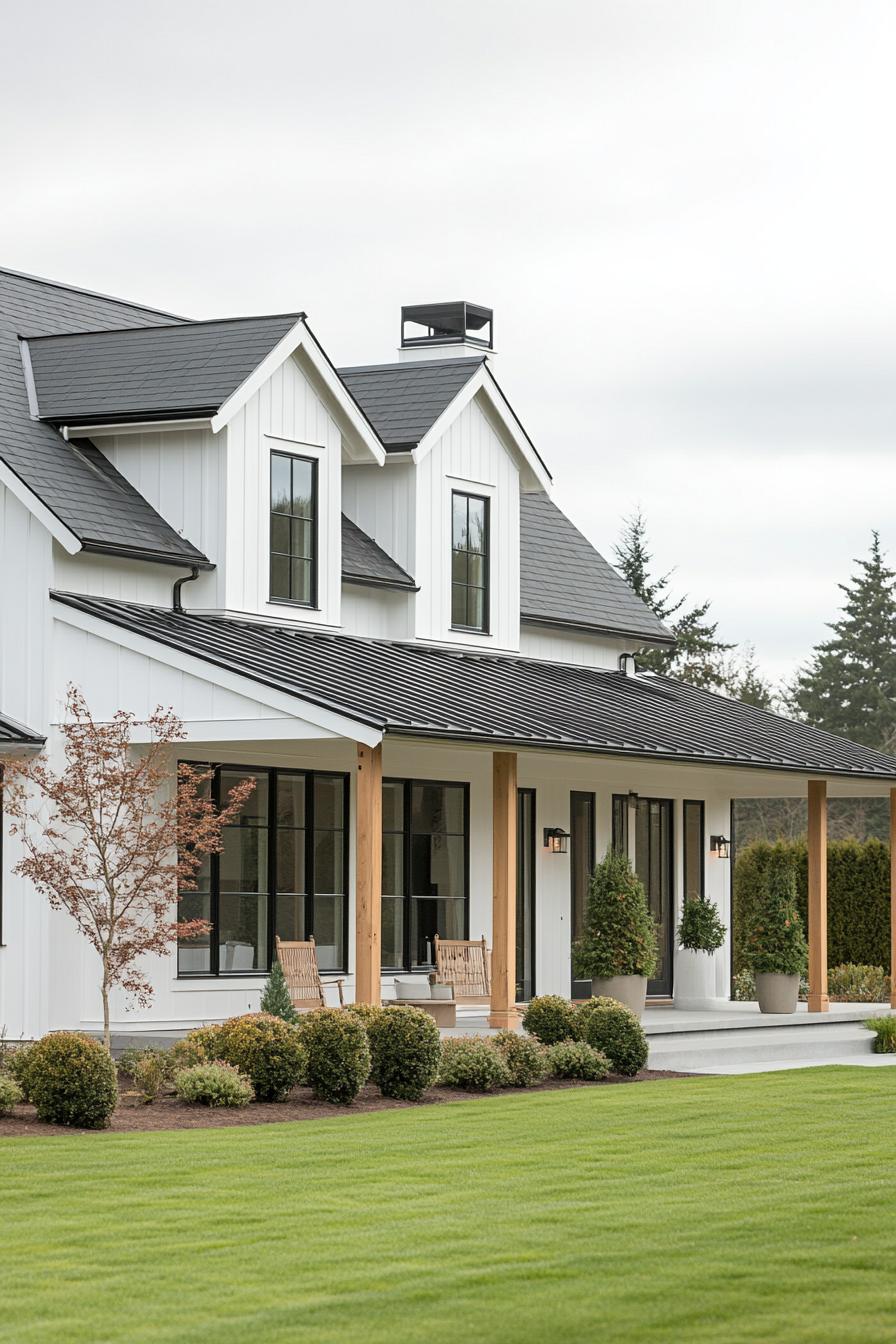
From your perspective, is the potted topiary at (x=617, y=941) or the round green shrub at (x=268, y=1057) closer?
the round green shrub at (x=268, y=1057)

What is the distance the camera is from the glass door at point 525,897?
24.0m

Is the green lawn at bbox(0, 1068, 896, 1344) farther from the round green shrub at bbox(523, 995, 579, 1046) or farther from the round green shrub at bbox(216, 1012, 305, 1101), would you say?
the round green shrub at bbox(523, 995, 579, 1046)

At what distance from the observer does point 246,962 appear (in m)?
20.3

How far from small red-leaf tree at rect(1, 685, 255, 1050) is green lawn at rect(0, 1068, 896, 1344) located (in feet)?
9.96

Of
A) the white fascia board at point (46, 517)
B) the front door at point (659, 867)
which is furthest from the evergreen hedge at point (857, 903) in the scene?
the white fascia board at point (46, 517)

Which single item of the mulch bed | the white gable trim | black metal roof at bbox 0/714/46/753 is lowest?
the mulch bed

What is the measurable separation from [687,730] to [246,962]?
611 centimetres

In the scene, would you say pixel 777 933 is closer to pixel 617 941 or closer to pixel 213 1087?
pixel 617 941

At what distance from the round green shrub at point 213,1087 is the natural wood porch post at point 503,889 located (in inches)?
186

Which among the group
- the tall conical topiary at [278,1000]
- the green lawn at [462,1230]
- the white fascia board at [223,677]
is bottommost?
the green lawn at [462,1230]

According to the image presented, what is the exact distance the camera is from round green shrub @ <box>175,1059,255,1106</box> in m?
15.1

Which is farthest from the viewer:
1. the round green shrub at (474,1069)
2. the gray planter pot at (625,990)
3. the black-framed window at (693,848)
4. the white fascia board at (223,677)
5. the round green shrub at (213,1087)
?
the black-framed window at (693,848)

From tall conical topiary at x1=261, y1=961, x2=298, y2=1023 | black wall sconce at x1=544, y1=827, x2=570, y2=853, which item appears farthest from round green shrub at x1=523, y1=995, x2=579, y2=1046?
black wall sconce at x1=544, y1=827, x2=570, y2=853

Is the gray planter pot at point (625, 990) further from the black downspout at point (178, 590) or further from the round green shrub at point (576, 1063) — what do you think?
the black downspout at point (178, 590)
